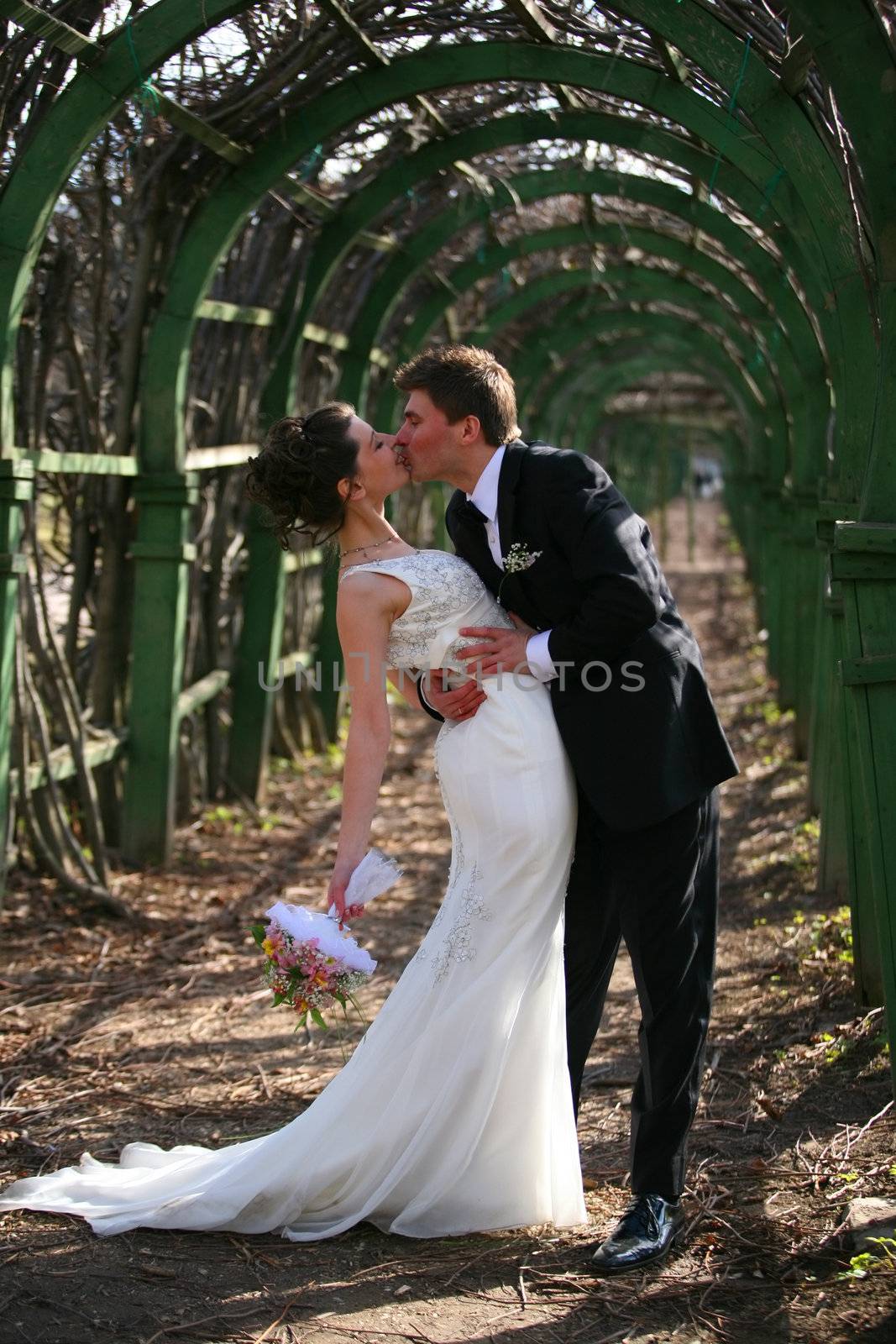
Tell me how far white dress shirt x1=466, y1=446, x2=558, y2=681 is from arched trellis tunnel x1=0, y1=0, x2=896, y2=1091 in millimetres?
670

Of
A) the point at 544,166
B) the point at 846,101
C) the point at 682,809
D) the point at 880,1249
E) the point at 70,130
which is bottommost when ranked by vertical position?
the point at 880,1249

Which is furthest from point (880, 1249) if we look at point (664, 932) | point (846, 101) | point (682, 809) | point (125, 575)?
Answer: point (125, 575)

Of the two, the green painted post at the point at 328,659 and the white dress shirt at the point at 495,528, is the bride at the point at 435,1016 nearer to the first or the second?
the white dress shirt at the point at 495,528

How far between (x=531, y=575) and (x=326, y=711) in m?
6.75

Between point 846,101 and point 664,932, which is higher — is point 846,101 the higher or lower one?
the higher one

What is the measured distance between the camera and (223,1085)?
4.37 meters

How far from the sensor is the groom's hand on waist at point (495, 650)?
10.9ft

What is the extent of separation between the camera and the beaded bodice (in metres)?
3.38

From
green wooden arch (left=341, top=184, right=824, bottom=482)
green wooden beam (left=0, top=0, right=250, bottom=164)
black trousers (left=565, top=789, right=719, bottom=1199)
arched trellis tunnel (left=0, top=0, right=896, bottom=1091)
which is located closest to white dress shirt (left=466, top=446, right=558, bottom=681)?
black trousers (left=565, top=789, right=719, bottom=1199)

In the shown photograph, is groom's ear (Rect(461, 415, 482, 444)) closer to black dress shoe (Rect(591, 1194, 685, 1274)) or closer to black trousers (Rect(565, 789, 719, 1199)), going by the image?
black trousers (Rect(565, 789, 719, 1199))

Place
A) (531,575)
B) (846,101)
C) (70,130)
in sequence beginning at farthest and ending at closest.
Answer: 1. (70,130)
2. (531,575)
3. (846,101)

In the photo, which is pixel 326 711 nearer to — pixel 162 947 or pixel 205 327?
pixel 205 327

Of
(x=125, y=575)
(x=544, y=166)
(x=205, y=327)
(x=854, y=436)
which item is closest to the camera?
(x=854, y=436)

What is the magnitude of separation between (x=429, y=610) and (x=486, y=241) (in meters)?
6.34
